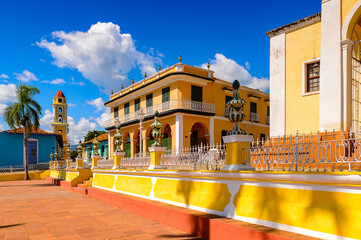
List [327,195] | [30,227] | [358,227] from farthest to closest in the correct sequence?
1. [30,227]
2. [327,195]
3. [358,227]

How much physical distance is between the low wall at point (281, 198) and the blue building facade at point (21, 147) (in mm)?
24608

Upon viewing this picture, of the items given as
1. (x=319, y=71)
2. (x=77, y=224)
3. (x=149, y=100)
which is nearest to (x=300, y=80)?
(x=319, y=71)

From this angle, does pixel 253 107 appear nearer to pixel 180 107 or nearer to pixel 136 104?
pixel 180 107

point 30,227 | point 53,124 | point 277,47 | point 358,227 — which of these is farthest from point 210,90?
point 53,124

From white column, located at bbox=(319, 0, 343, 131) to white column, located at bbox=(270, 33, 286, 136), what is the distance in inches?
61.9

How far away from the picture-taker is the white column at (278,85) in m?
9.67

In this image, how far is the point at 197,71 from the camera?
19656 mm

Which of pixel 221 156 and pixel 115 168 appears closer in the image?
pixel 221 156

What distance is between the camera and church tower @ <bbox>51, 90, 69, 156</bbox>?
45369mm

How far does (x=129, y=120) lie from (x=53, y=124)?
88.8 ft

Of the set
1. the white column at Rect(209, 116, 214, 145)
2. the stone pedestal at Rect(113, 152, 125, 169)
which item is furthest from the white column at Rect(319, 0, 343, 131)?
the white column at Rect(209, 116, 214, 145)

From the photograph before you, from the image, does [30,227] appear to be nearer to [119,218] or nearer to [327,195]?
[119,218]

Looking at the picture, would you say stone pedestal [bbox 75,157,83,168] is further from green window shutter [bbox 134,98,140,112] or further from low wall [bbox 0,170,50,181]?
low wall [bbox 0,170,50,181]

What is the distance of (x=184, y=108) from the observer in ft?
60.0
